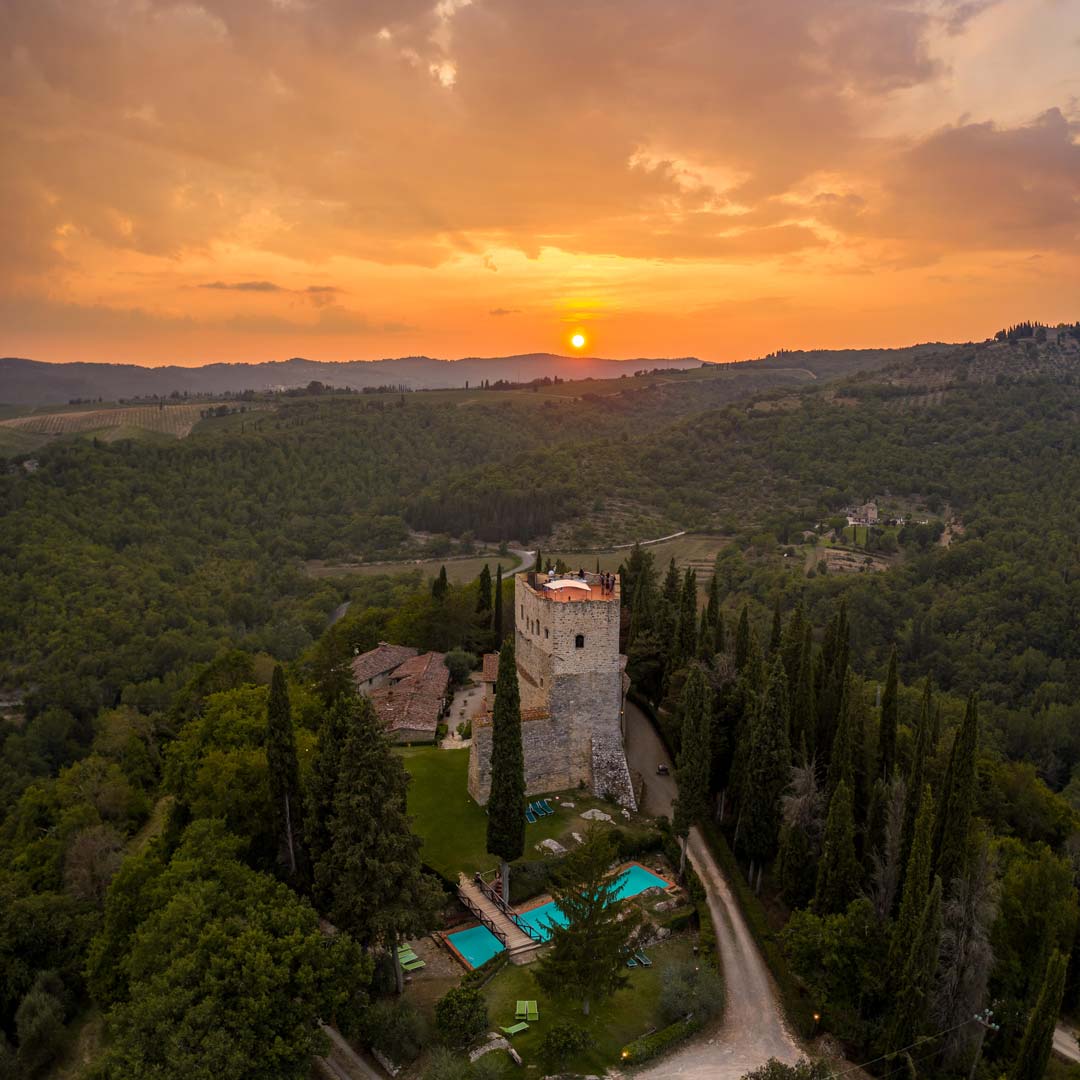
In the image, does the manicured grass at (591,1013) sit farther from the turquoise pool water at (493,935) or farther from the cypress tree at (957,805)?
the cypress tree at (957,805)

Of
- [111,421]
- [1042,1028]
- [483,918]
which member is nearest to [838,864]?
[1042,1028]

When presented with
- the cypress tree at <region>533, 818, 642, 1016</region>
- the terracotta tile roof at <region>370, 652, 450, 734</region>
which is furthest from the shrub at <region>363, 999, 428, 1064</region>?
the terracotta tile roof at <region>370, 652, 450, 734</region>

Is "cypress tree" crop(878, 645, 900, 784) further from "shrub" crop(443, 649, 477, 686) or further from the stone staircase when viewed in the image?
"shrub" crop(443, 649, 477, 686)

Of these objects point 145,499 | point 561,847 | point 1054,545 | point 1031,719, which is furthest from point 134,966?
point 145,499

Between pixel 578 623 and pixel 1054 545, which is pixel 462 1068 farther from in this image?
pixel 1054 545

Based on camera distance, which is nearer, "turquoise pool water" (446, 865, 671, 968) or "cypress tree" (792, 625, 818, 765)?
"turquoise pool water" (446, 865, 671, 968)
